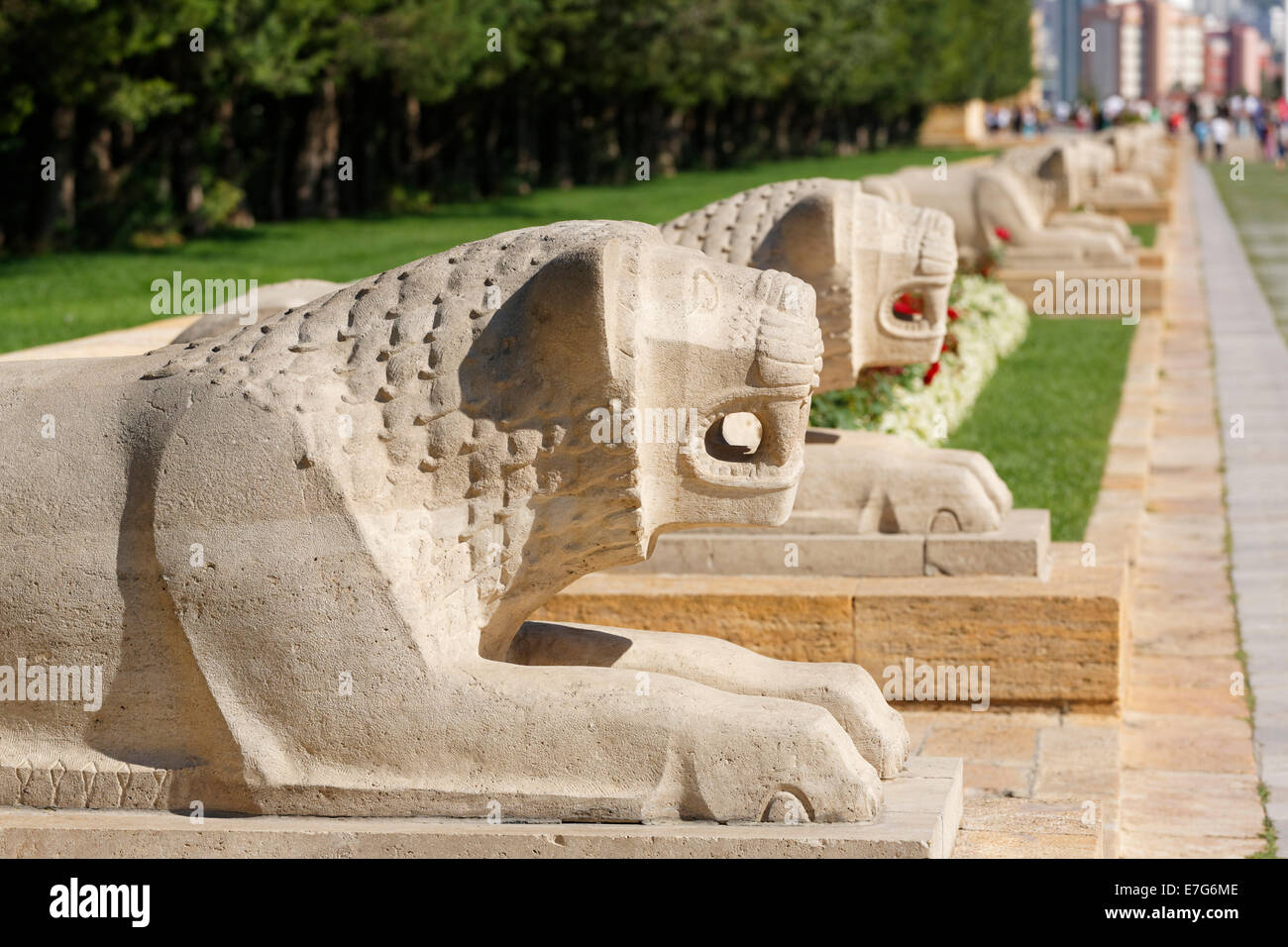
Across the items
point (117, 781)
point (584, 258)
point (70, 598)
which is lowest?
point (117, 781)

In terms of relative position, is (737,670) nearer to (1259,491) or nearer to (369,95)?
(1259,491)

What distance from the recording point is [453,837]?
351cm

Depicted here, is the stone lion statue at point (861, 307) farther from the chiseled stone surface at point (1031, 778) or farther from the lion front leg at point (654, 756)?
the lion front leg at point (654, 756)

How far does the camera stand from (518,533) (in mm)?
3684

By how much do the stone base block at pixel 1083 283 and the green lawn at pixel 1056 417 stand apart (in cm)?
44

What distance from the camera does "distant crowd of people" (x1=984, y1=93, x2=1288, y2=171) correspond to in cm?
6066

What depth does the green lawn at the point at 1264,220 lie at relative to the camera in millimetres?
22781

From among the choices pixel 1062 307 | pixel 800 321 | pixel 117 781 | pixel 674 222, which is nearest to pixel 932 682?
pixel 674 222

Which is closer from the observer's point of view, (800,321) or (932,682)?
(800,321)

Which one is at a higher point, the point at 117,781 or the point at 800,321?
the point at 800,321

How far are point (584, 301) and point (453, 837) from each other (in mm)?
1096

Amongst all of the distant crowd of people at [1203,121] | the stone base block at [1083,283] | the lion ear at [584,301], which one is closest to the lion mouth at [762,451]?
the lion ear at [584,301]
